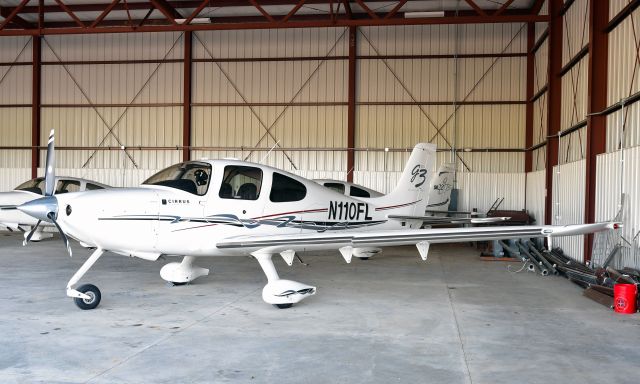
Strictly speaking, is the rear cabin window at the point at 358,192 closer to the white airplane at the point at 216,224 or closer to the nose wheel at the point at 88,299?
the white airplane at the point at 216,224

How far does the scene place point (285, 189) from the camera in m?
7.90

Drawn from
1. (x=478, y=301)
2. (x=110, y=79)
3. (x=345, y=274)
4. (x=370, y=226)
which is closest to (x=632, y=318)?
(x=478, y=301)

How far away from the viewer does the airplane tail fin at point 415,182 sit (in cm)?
1008

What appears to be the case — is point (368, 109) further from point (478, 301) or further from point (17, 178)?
point (17, 178)

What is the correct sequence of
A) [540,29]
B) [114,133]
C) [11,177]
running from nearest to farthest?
[540,29] → [114,133] → [11,177]

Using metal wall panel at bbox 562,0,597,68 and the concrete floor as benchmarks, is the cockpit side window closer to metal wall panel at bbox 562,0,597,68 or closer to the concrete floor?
the concrete floor

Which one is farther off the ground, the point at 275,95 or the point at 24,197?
the point at 275,95

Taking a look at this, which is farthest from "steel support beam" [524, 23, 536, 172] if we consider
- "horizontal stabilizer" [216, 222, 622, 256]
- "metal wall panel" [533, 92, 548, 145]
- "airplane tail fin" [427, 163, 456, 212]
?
"horizontal stabilizer" [216, 222, 622, 256]

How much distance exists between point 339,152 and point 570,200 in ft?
26.6

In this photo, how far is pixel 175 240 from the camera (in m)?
7.02

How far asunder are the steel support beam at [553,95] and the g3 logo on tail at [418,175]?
432cm

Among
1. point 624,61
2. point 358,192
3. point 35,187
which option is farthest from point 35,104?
point 624,61

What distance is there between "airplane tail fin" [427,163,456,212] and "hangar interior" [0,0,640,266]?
1.88 metres

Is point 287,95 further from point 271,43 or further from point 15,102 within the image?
point 15,102
